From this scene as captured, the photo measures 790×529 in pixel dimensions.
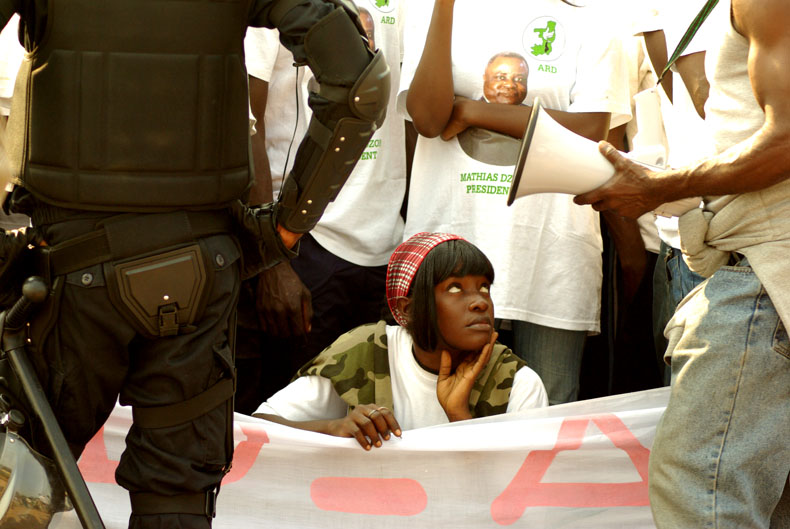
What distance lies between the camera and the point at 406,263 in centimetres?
401

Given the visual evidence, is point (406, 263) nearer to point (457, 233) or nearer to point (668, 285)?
point (457, 233)

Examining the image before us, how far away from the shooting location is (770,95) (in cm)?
Answer: 266

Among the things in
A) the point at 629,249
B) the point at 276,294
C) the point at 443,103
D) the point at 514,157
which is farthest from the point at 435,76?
the point at 629,249

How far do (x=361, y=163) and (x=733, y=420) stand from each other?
215 centimetres

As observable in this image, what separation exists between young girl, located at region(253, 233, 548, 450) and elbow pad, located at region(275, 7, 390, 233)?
3.53ft

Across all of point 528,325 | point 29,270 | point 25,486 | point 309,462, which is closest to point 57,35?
point 29,270

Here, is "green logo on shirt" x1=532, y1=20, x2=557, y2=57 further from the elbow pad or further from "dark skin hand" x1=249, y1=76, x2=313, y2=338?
the elbow pad

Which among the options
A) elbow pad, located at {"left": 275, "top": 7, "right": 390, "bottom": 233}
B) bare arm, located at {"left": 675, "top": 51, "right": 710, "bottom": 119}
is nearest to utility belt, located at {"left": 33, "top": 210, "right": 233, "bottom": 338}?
elbow pad, located at {"left": 275, "top": 7, "right": 390, "bottom": 233}

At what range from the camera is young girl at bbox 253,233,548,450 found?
3.78 m

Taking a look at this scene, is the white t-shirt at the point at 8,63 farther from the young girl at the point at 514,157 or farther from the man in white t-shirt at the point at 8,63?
the young girl at the point at 514,157

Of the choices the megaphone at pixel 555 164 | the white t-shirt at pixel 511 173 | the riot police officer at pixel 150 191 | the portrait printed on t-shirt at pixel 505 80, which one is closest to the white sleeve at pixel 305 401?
the white t-shirt at pixel 511 173

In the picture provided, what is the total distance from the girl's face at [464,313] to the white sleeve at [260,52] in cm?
110

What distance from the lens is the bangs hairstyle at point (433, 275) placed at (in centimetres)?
389

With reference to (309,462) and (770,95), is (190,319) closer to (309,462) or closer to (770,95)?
(309,462)
